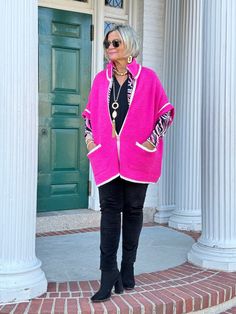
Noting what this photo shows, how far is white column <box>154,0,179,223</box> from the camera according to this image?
18.7 ft

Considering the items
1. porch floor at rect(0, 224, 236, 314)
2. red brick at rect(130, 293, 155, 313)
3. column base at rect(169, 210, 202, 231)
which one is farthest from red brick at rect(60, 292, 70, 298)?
column base at rect(169, 210, 202, 231)

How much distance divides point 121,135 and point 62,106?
2461 millimetres

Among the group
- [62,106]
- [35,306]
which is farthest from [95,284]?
[62,106]

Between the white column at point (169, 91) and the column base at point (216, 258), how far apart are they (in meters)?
1.72

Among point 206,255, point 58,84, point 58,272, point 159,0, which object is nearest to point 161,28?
point 159,0

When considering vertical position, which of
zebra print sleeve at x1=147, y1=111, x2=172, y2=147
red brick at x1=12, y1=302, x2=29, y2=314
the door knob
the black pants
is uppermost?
zebra print sleeve at x1=147, y1=111, x2=172, y2=147

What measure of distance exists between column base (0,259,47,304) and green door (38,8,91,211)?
2.10 m

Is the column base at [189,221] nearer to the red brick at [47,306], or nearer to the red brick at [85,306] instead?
the red brick at [85,306]

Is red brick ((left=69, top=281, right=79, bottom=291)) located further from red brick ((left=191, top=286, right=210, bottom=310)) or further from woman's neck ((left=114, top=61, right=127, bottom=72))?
woman's neck ((left=114, top=61, right=127, bottom=72))

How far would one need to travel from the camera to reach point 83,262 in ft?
13.1

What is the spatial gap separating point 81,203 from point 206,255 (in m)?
1.94

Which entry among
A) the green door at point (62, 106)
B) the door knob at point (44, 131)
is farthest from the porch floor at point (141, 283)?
the door knob at point (44, 131)

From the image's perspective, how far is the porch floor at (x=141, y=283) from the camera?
300cm

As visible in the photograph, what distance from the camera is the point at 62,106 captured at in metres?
5.30
